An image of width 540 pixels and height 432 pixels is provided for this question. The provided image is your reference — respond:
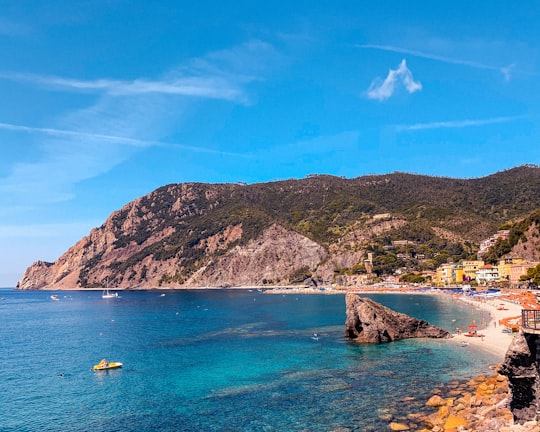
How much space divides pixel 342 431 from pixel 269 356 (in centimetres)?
2647

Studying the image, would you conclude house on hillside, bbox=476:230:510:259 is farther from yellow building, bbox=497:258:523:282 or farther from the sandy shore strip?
the sandy shore strip

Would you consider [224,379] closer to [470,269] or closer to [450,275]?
[470,269]

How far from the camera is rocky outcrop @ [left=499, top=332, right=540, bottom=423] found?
78.1 feet

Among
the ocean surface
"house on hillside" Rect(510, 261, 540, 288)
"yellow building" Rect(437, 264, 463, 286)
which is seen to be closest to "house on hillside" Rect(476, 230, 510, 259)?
"yellow building" Rect(437, 264, 463, 286)

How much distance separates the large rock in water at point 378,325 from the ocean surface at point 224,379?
250 centimetres

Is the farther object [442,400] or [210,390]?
[210,390]

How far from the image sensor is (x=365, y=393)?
126ft

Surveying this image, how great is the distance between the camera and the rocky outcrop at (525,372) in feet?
78.1

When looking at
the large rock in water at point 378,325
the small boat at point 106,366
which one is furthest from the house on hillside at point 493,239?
the small boat at point 106,366

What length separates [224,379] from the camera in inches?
1793

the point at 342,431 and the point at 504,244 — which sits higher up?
the point at 504,244

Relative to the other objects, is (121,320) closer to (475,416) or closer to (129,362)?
(129,362)

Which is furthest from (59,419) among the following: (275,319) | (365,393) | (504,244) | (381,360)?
(504,244)

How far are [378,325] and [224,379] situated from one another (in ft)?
86.3
